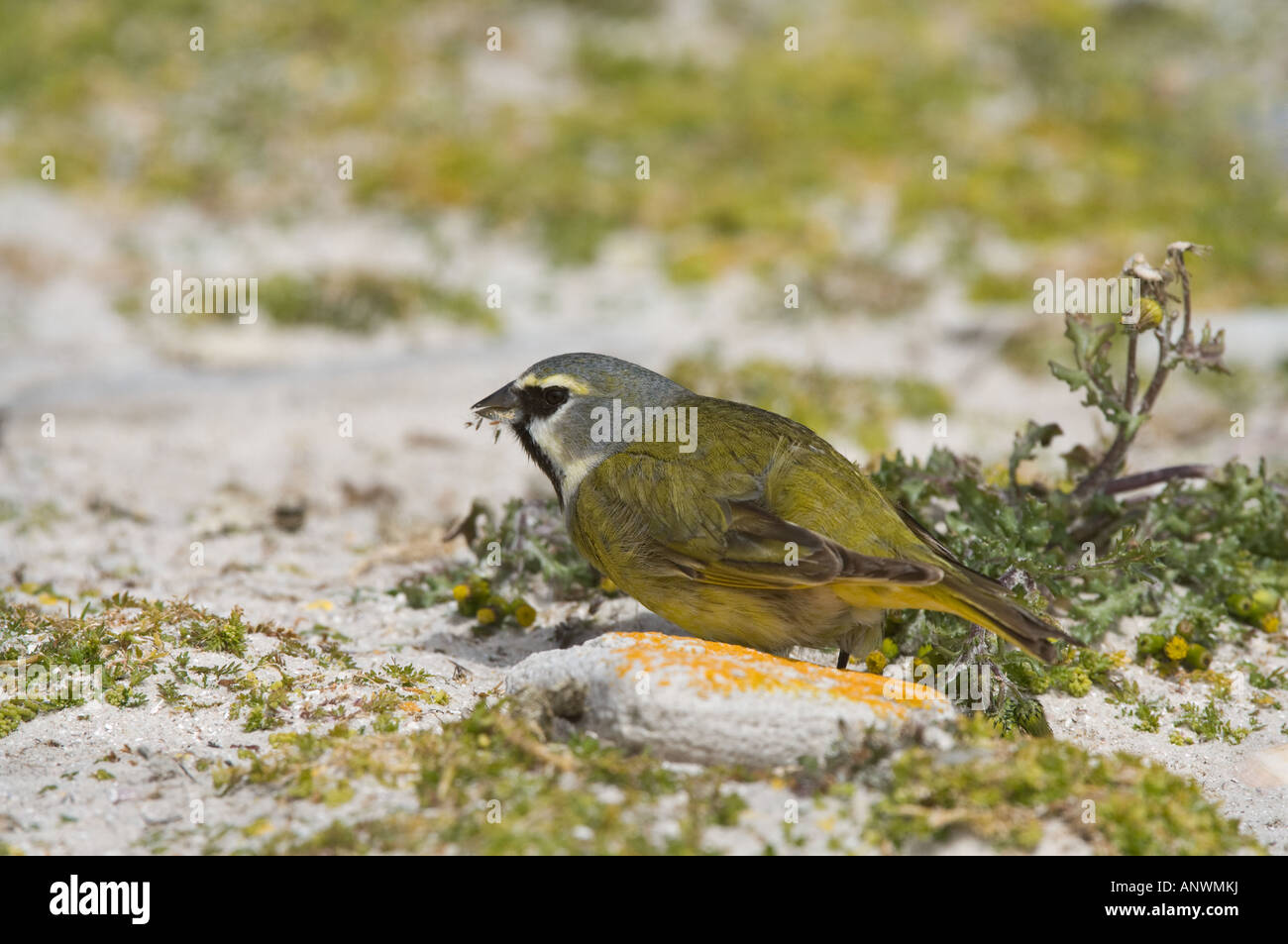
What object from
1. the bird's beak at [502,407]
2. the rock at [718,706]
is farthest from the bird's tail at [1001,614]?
the bird's beak at [502,407]

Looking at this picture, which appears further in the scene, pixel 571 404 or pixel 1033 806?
pixel 571 404

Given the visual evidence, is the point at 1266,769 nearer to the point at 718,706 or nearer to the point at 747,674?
the point at 747,674

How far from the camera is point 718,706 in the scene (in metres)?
4.35

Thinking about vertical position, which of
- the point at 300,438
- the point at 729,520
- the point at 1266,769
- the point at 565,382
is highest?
the point at 565,382

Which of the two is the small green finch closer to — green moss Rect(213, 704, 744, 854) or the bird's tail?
the bird's tail

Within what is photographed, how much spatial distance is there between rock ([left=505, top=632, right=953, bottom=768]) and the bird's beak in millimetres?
1562

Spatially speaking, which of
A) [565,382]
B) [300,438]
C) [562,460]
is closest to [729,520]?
[562,460]

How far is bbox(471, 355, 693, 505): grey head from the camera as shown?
5734 millimetres

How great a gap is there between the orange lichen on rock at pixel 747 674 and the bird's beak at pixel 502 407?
1.44 meters

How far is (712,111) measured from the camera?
52.5 ft

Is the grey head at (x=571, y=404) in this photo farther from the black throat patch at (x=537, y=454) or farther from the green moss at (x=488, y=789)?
the green moss at (x=488, y=789)

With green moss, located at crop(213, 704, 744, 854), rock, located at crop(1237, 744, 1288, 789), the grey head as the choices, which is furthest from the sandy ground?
the grey head

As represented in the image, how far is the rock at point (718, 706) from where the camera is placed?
4.35m

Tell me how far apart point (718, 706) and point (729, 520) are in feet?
3.39
